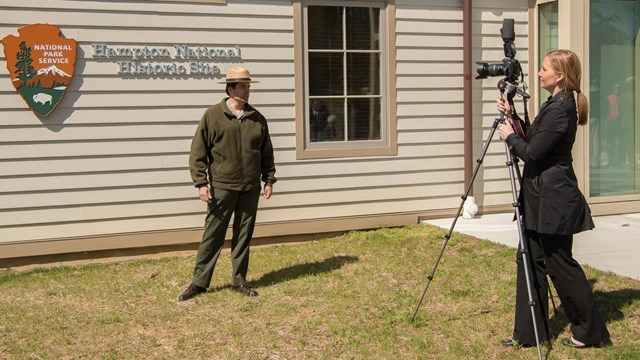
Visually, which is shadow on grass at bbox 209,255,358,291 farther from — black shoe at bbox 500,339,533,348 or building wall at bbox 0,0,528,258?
black shoe at bbox 500,339,533,348

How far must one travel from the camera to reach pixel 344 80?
8.77 m

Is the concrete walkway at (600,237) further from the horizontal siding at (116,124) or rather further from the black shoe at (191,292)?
the black shoe at (191,292)

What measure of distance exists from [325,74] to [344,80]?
9.9 inches

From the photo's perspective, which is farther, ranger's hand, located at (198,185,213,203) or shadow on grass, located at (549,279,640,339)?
ranger's hand, located at (198,185,213,203)

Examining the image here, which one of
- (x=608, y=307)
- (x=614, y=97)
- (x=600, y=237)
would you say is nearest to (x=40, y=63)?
(x=608, y=307)

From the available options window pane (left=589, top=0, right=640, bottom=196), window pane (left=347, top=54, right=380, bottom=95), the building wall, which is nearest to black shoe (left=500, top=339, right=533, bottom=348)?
the building wall

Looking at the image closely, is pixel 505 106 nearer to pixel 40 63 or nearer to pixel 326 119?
pixel 326 119

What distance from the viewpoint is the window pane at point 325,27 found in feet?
28.1

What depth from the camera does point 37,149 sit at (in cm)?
744

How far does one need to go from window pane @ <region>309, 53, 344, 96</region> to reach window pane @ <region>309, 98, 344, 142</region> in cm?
12

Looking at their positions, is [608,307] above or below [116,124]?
below

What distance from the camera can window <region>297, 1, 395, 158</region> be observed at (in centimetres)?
855

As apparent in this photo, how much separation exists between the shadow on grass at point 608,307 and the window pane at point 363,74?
3880 mm

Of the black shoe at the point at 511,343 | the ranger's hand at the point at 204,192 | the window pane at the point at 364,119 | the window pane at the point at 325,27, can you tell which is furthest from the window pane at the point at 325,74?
the black shoe at the point at 511,343
